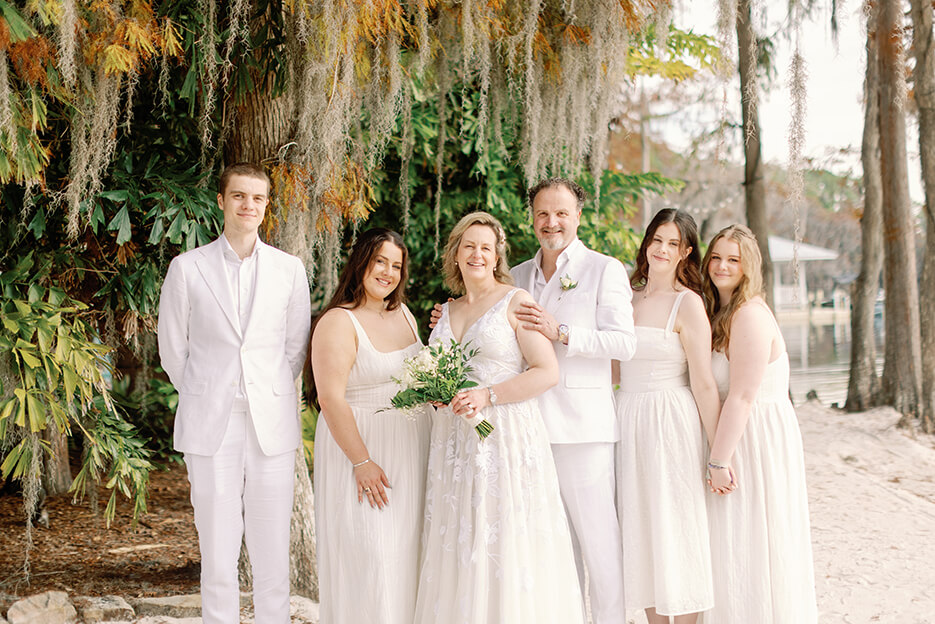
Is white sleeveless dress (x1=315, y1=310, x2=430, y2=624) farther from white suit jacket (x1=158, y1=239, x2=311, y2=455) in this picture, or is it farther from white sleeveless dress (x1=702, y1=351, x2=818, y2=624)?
white sleeveless dress (x1=702, y1=351, x2=818, y2=624)

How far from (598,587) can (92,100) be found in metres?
2.95

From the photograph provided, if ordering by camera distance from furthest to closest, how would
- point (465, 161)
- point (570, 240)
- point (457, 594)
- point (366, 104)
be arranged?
1. point (465, 161)
2. point (366, 104)
3. point (570, 240)
4. point (457, 594)

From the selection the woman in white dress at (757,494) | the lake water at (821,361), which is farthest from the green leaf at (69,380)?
the lake water at (821,361)

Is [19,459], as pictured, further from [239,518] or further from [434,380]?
[434,380]

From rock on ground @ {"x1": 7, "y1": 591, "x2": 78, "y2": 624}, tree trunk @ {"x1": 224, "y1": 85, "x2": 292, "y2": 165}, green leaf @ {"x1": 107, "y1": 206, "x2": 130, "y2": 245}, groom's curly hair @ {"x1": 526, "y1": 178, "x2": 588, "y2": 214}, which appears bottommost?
rock on ground @ {"x1": 7, "y1": 591, "x2": 78, "y2": 624}

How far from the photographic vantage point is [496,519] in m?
2.70

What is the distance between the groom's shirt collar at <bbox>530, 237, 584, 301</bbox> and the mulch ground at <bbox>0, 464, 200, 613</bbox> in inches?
105

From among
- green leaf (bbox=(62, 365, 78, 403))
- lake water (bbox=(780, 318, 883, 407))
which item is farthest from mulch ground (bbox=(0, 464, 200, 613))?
lake water (bbox=(780, 318, 883, 407))

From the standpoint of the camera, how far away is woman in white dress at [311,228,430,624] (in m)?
2.83

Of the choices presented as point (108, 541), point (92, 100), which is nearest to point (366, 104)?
point (92, 100)

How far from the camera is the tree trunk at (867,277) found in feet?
28.8

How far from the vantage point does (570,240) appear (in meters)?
3.16

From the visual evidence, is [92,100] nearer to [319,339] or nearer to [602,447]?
[319,339]

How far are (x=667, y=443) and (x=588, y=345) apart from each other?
0.53m
